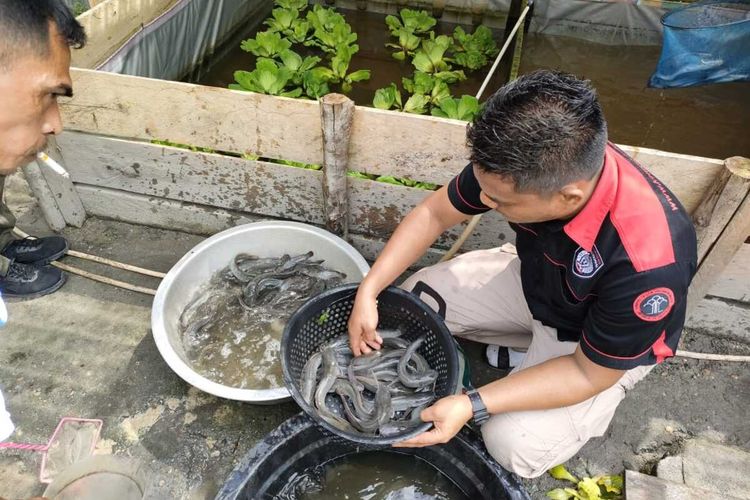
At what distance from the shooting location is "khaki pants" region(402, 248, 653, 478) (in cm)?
260

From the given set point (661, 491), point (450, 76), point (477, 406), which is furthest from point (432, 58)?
point (661, 491)

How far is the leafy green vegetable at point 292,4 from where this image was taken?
721cm

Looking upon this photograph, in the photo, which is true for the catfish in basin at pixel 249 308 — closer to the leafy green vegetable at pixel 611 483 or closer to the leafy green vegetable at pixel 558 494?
the leafy green vegetable at pixel 558 494

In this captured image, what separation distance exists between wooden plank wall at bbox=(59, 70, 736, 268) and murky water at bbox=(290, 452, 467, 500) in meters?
1.56

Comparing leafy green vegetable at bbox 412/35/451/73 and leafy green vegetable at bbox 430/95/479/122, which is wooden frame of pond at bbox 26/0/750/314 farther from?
leafy green vegetable at bbox 412/35/451/73

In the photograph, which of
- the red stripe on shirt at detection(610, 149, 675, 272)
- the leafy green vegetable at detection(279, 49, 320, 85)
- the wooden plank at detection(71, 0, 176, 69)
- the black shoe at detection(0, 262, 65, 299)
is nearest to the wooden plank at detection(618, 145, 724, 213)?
the red stripe on shirt at detection(610, 149, 675, 272)

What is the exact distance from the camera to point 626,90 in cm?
699

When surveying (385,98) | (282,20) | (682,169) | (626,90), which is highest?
(682,169)

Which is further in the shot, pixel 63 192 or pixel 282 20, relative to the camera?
pixel 282 20

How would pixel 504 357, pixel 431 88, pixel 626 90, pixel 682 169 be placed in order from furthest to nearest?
1. pixel 626 90
2. pixel 431 88
3. pixel 504 357
4. pixel 682 169

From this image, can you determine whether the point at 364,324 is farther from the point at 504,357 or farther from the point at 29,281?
the point at 29,281

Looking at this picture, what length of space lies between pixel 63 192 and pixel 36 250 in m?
0.50

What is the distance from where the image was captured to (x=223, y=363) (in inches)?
136

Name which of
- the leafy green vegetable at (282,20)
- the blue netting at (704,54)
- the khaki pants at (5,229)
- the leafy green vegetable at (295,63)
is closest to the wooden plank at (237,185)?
the khaki pants at (5,229)
